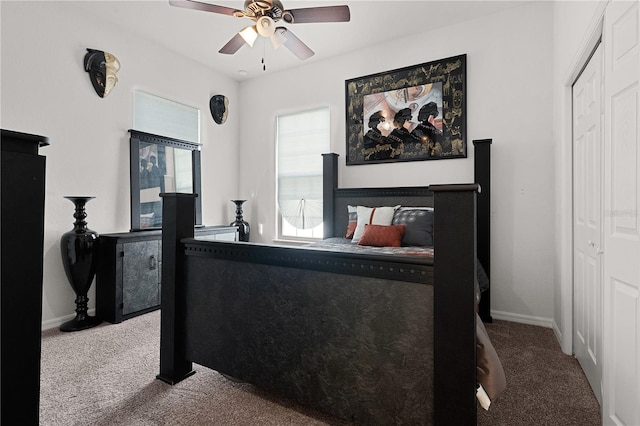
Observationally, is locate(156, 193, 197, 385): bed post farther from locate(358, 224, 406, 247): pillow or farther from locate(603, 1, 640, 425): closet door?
locate(603, 1, 640, 425): closet door

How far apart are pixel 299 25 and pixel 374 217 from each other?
2199mm

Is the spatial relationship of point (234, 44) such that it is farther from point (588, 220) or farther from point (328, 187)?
point (588, 220)

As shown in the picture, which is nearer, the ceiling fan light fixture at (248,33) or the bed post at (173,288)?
the bed post at (173,288)

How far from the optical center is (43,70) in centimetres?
298

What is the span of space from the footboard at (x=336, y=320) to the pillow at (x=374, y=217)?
1.79 meters

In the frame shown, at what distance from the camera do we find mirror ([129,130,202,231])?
3.63 meters

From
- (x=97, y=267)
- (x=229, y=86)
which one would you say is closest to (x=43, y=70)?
(x=97, y=267)

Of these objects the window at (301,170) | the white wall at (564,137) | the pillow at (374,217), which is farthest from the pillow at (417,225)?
the window at (301,170)

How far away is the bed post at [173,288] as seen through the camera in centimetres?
200

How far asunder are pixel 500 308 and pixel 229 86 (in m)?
4.55

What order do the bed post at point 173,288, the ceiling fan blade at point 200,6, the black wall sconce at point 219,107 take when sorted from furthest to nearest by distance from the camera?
the black wall sconce at point 219,107, the ceiling fan blade at point 200,6, the bed post at point 173,288

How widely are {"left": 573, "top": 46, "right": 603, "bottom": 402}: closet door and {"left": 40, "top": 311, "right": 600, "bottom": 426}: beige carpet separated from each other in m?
0.22

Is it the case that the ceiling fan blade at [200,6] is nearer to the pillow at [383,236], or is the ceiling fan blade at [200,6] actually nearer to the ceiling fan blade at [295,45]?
the ceiling fan blade at [295,45]

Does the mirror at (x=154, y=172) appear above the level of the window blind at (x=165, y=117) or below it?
below
